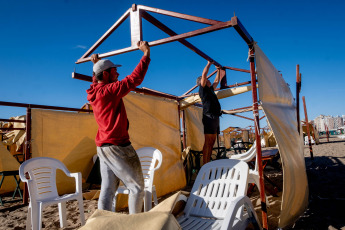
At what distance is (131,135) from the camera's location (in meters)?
4.42

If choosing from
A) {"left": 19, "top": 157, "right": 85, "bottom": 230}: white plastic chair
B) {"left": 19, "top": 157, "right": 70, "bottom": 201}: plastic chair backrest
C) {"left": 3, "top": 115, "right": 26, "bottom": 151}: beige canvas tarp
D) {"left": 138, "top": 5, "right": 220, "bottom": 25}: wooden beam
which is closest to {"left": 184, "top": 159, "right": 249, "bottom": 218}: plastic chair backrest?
{"left": 19, "top": 157, "right": 85, "bottom": 230}: white plastic chair

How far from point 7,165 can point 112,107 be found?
17.7 feet

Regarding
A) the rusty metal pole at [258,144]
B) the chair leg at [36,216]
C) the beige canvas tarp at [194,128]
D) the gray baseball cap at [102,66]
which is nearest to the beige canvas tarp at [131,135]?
the beige canvas tarp at [194,128]

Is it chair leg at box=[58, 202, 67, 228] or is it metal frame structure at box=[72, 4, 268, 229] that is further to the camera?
chair leg at box=[58, 202, 67, 228]

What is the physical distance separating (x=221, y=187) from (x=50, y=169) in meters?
2.47

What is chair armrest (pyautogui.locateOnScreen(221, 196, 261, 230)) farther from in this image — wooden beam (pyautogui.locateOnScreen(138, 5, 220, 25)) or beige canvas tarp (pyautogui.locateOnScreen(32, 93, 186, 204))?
beige canvas tarp (pyautogui.locateOnScreen(32, 93, 186, 204))

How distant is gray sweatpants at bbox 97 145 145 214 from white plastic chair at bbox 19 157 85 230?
3.40 ft

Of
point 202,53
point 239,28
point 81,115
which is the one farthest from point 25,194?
point 239,28

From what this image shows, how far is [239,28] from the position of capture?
86.6 inches

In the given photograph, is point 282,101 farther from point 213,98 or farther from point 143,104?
point 143,104

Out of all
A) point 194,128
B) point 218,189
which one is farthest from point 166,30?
point 194,128

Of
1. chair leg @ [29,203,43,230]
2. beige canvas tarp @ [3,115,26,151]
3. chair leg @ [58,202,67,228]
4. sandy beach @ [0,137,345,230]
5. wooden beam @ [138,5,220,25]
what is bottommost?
sandy beach @ [0,137,345,230]

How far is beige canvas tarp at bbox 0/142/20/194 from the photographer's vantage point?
225 inches

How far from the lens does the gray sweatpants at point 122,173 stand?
2.05 metres
